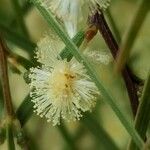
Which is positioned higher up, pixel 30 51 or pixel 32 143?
pixel 30 51

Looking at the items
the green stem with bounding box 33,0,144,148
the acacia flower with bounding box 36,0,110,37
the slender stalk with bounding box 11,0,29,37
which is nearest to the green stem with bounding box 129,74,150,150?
the green stem with bounding box 33,0,144,148

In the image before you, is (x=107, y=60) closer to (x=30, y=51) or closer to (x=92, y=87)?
(x=92, y=87)

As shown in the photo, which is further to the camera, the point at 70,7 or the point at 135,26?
the point at 70,7

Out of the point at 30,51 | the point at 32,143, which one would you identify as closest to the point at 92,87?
the point at 30,51

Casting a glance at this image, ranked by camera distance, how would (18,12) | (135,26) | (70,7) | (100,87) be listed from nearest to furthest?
(135,26), (100,87), (70,7), (18,12)

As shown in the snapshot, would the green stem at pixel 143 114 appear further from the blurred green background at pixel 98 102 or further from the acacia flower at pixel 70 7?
the blurred green background at pixel 98 102

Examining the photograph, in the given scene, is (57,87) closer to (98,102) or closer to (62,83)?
(62,83)

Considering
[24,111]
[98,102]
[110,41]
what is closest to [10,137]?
[24,111]
